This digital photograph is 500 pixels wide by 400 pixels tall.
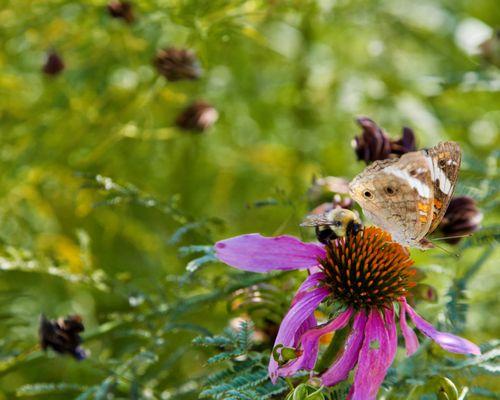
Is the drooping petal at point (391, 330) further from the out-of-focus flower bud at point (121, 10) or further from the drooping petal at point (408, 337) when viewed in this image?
the out-of-focus flower bud at point (121, 10)

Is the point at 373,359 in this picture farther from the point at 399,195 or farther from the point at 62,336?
the point at 62,336

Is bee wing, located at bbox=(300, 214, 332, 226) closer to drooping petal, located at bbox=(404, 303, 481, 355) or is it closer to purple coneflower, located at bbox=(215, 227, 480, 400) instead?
purple coneflower, located at bbox=(215, 227, 480, 400)

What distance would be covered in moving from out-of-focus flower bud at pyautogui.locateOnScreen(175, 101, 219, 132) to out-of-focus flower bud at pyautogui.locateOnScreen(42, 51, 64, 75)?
0.28 meters

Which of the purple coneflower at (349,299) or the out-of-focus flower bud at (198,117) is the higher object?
the purple coneflower at (349,299)

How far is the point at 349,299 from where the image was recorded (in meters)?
0.91

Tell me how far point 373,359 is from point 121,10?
87 centimetres

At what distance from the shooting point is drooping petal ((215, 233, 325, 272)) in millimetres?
869

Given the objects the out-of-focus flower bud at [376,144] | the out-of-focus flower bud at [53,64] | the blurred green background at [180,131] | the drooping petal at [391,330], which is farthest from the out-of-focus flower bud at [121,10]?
the drooping petal at [391,330]

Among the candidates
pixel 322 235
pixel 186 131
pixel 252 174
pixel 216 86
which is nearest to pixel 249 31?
pixel 186 131

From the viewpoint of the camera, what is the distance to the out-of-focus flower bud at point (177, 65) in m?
1.44

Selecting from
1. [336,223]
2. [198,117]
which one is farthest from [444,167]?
[198,117]

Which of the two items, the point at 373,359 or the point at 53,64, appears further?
the point at 53,64

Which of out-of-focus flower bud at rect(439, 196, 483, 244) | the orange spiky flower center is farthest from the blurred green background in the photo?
the orange spiky flower center

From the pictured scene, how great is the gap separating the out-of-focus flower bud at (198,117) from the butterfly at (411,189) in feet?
2.23
